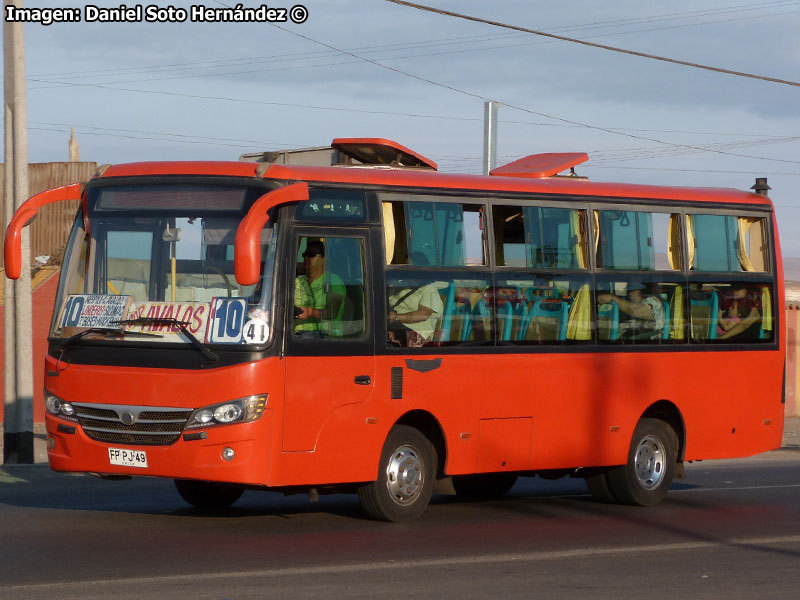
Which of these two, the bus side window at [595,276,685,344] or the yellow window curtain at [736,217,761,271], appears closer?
the bus side window at [595,276,685,344]

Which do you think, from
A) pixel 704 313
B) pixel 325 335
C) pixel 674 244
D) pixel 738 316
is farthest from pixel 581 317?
pixel 325 335

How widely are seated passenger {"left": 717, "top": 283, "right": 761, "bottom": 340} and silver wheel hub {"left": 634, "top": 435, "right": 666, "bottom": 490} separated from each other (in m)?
1.38

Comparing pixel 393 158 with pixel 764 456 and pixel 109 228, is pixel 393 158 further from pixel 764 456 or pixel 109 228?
pixel 764 456

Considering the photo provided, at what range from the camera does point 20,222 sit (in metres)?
11.7

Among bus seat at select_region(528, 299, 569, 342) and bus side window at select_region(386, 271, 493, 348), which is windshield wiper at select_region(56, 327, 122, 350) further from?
bus seat at select_region(528, 299, 569, 342)

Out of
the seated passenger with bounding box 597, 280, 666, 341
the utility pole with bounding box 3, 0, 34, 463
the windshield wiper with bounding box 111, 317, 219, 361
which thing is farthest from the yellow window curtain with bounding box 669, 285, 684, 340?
the utility pole with bounding box 3, 0, 34, 463

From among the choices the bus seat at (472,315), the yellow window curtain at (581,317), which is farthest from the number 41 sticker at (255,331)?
the yellow window curtain at (581,317)

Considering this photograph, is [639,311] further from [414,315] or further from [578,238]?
[414,315]

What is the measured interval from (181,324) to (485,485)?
16.1ft

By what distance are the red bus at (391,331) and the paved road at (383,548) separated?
1.61 ft

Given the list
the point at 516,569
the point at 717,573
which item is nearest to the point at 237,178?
the point at 516,569

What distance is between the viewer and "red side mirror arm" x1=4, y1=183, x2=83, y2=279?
1155 cm

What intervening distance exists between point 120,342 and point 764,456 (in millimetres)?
15541

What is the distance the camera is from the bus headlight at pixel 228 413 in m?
10.9
